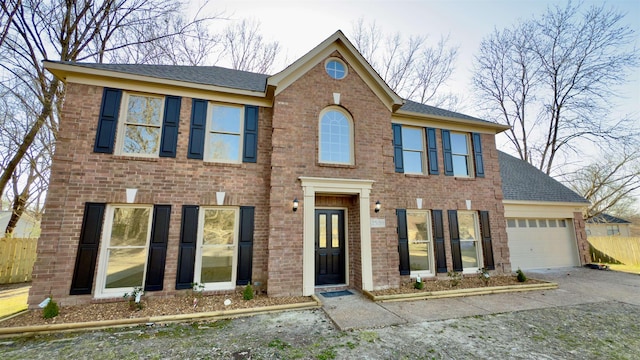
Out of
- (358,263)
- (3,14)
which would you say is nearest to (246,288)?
(358,263)

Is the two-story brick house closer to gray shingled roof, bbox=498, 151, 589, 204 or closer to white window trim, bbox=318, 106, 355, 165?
white window trim, bbox=318, 106, 355, 165

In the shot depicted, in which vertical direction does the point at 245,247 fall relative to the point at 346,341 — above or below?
above

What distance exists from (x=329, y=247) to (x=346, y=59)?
5.72 meters

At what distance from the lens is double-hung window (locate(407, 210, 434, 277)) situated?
8031 mm

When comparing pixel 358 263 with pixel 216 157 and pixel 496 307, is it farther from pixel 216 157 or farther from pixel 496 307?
pixel 216 157

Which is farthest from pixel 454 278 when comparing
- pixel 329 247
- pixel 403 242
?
pixel 329 247

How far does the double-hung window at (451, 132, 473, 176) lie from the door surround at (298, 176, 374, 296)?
159 inches

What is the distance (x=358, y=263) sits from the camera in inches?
276

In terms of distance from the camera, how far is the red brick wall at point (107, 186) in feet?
18.0

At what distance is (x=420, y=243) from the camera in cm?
820

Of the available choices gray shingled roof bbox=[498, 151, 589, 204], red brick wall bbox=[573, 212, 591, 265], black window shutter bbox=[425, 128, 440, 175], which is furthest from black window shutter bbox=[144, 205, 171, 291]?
red brick wall bbox=[573, 212, 591, 265]

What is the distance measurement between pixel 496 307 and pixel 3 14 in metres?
18.3

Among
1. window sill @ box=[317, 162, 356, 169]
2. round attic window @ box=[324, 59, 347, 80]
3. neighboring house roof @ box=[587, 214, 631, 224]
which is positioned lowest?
neighboring house roof @ box=[587, 214, 631, 224]

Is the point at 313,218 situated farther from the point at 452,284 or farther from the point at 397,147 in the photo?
the point at 452,284
